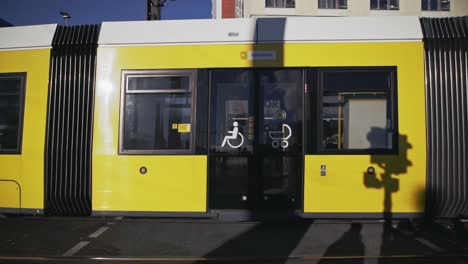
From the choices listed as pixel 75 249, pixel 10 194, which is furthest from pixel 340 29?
pixel 10 194

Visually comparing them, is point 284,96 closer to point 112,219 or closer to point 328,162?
point 328,162

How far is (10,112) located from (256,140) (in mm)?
3854

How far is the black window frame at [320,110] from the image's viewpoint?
6.05 m

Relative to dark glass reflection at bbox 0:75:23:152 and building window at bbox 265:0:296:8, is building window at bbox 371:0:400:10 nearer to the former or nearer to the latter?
building window at bbox 265:0:296:8

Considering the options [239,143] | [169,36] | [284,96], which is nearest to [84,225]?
[239,143]

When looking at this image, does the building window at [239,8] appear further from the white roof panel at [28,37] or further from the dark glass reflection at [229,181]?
the dark glass reflection at [229,181]

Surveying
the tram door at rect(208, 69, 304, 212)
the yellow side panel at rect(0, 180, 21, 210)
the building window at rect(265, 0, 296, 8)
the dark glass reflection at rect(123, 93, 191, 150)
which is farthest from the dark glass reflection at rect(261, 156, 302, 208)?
the building window at rect(265, 0, 296, 8)

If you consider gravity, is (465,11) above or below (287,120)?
above

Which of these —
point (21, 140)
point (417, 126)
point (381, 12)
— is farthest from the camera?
point (381, 12)

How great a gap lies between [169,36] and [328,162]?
3.01 metres

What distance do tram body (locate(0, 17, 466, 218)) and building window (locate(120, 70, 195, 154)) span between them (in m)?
0.02

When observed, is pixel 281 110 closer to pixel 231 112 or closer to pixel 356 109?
pixel 231 112

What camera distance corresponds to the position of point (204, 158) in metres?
6.18

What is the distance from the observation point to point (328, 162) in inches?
238
